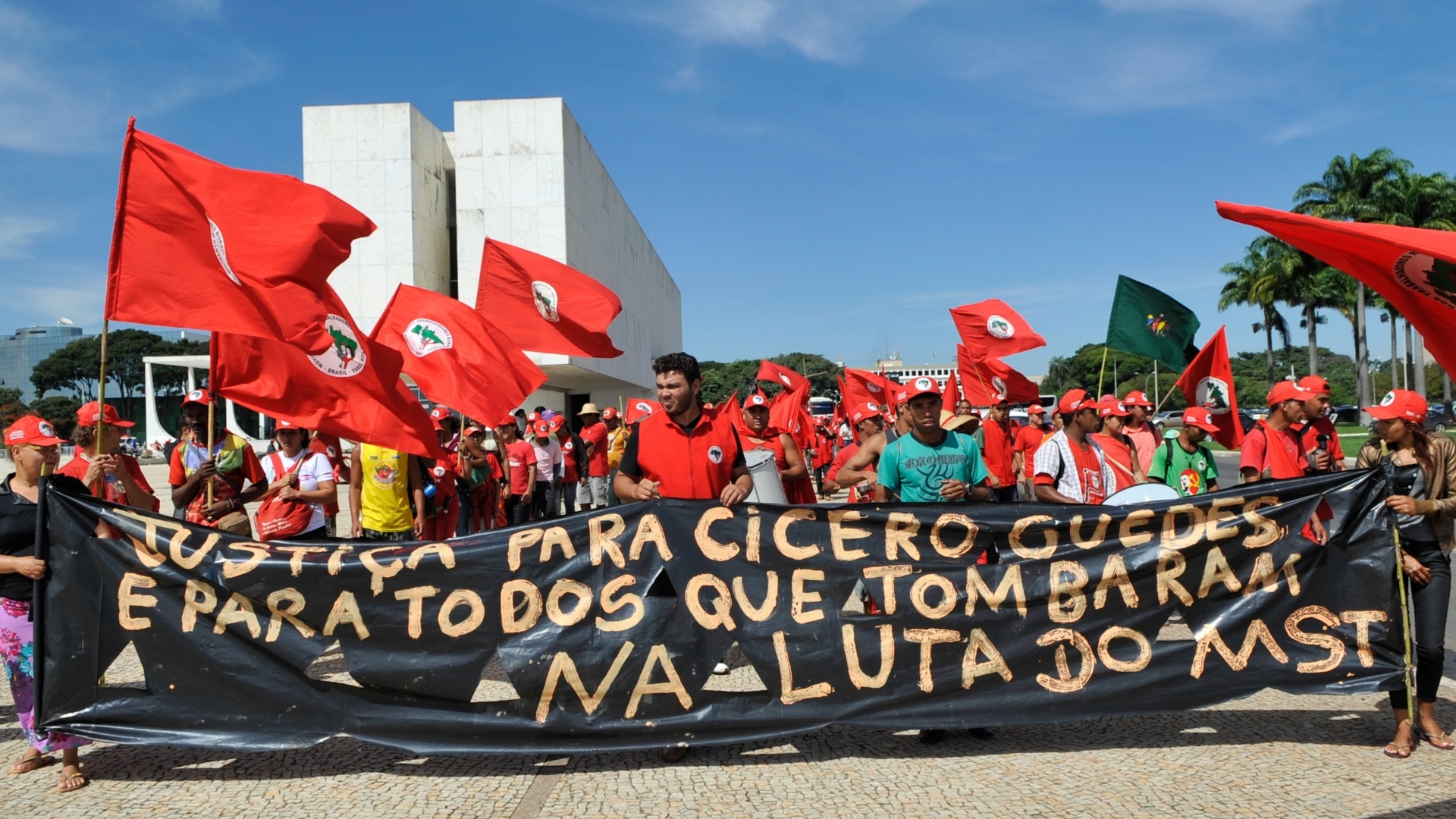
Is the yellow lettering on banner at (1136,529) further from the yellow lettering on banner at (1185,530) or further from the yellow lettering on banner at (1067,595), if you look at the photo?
the yellow lettering on banner at (1067,595)

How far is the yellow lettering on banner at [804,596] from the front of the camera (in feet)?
15.5

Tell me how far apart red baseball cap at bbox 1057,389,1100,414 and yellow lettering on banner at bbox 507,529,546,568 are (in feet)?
13.6

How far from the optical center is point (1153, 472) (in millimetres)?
7180

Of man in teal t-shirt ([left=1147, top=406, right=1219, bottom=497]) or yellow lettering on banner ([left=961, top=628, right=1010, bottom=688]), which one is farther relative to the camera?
man in teal t-shirt ([left=1147, top=406, right=1219, bottom=497])

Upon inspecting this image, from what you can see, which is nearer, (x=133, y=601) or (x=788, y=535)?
(x=133, y=601)

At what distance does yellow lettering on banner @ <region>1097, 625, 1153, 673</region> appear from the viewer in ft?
15.5

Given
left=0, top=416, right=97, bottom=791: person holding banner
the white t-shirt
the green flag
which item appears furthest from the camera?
the green flag

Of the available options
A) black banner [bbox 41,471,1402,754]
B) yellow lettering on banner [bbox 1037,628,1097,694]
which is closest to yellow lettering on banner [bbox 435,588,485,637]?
black banner [bbox 41,471,1402,754]

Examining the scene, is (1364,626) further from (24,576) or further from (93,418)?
(93,418)

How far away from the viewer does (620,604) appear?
4688mm

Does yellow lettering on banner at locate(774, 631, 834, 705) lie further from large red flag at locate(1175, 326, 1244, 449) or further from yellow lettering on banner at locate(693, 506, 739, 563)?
large red flag at locate(1175, 326, 1244, 449)

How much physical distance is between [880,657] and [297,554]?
2689mm

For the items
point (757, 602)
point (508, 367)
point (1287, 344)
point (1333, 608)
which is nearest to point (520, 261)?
point (508, 367)

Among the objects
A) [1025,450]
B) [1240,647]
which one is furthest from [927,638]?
[1025,450]
